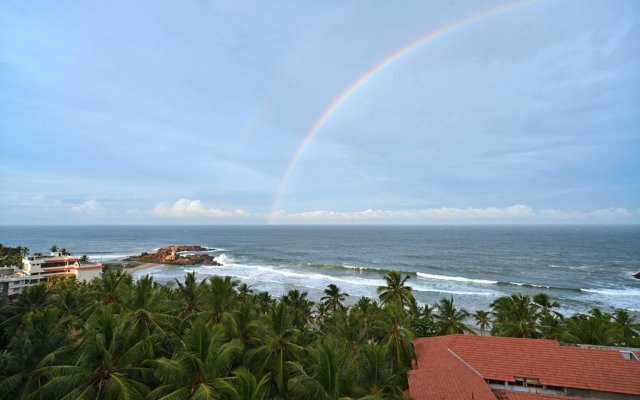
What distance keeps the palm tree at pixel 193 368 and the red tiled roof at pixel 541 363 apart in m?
10.8

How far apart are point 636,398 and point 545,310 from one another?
76.5ft

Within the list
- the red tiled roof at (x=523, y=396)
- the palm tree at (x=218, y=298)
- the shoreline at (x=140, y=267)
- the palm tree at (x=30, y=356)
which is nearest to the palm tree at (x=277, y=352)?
the palm tree at (x=218, y=298)

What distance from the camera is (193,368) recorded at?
13758 mm

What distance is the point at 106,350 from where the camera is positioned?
46.1 ft

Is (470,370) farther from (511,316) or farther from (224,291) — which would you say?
(511,316)

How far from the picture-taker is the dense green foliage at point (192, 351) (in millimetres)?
13508

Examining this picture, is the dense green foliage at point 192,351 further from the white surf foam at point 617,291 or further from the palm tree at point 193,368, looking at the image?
the white surf foam at point 617,291

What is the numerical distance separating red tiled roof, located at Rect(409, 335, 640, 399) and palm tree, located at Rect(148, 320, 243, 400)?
10842mm

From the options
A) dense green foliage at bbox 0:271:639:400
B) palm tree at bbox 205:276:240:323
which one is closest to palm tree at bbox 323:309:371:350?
dense green foliage at bbox 0:271:639:400

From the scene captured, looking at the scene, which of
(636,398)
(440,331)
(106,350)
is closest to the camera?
(106,350)

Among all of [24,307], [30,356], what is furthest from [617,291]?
[24,307]

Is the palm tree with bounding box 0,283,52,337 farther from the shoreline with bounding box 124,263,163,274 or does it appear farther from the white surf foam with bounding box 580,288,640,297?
the white surf foam with bounding box 580,288,640,297

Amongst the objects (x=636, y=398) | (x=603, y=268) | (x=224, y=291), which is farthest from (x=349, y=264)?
(x=636, y=398)

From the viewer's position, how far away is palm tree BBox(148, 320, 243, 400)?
13.2 meters
